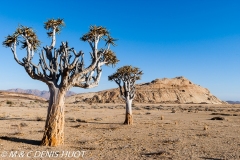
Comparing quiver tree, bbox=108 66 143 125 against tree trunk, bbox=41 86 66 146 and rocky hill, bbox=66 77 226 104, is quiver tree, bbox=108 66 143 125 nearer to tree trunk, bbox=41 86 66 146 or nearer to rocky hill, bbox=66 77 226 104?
tree trunk, bbox=41 86 66 146

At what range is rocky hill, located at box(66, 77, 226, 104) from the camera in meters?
98.2

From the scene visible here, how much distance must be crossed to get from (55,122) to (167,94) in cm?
9453

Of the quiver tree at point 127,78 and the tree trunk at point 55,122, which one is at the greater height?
the quiver tree at point 127,78

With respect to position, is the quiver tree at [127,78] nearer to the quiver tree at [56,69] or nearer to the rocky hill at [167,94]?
the quiver tree at [56,69]

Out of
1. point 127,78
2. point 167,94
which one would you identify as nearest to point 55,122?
point 127,78

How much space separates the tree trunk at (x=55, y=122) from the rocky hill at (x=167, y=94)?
273ft

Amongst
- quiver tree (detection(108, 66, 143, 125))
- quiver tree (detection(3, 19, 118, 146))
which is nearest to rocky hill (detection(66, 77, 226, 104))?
quiver tree (detection(108, 66, 143, 125))

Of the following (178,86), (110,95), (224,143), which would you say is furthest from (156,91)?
(224,143)

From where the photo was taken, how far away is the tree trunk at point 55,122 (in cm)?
1111

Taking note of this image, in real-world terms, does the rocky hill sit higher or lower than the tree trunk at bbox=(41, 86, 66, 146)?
higher

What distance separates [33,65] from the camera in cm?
1171

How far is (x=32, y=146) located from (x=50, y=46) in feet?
16.9

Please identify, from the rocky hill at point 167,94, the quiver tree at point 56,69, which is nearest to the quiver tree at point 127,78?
the quiver tree at point 56,69

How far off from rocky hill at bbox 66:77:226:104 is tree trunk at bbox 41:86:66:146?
83251 mm
